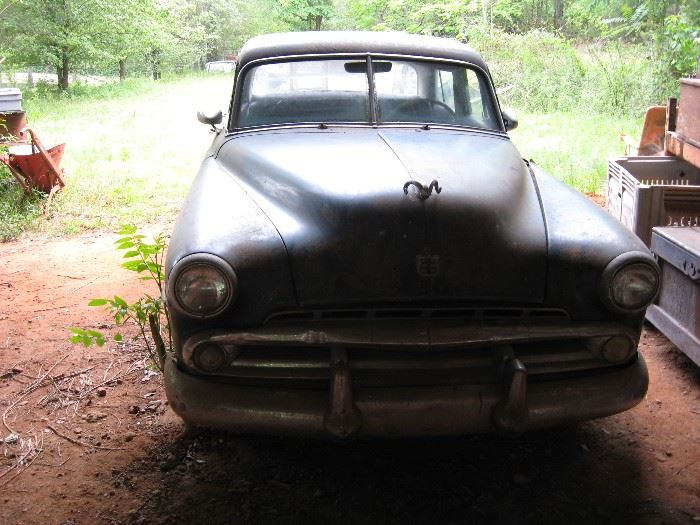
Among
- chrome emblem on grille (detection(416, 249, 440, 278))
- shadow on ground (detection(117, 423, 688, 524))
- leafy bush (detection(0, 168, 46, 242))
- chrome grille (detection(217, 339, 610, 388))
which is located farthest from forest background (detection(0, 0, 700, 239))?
chrome emblem on grille (detection(416, 249, 440, 278))

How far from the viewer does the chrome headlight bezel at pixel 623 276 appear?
265cm

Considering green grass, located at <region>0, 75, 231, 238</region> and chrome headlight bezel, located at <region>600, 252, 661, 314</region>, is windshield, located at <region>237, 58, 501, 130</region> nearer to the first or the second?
chrome headlight bezel, located at <region>600, 252, 661, 314</region>

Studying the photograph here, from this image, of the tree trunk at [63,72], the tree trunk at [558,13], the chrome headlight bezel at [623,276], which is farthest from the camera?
the tree trunk at [558,13]

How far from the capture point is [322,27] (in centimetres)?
2745

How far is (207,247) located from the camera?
101 inches

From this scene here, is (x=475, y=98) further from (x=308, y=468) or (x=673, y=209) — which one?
(x=308, y=468)

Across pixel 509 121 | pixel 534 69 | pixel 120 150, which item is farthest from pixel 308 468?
pixel 534 69

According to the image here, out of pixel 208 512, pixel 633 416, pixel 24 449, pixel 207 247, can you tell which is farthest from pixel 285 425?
pixel 633 416

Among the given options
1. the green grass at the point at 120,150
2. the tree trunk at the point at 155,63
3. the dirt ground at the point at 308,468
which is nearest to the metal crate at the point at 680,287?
the dirt ground at the point at 308,468

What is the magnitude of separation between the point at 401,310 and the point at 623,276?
0.86 m

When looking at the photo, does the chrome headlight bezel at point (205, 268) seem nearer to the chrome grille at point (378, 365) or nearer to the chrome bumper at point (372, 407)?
the chrome grille at point (378, 365)

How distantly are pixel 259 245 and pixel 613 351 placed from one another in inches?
55.9

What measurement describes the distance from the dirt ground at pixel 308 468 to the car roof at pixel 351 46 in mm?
2019

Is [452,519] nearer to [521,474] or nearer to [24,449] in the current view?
[521,474]
